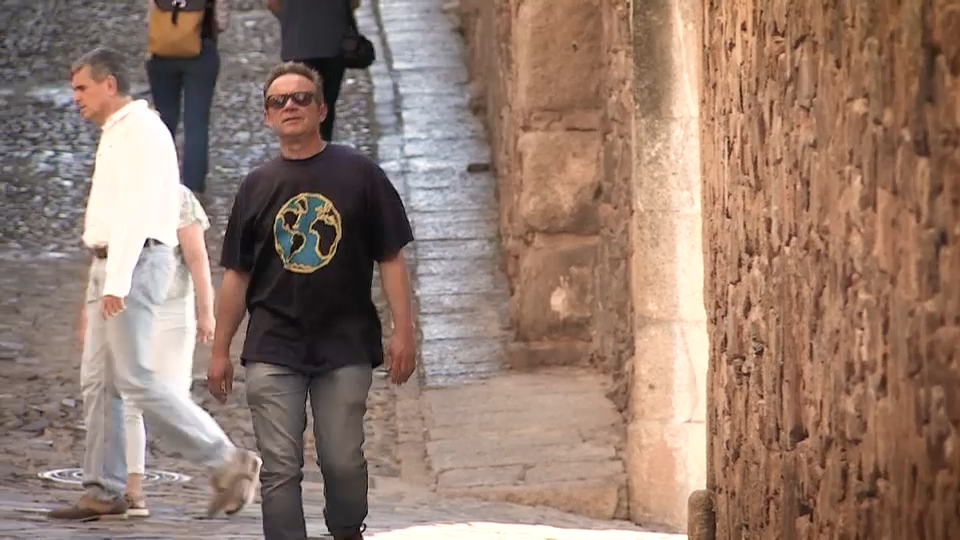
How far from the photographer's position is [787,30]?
193 inches

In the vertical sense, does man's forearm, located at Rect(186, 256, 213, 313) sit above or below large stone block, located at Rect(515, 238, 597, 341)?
above

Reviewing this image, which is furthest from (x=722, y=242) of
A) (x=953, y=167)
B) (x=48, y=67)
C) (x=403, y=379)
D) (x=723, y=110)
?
(x=48, y=67)

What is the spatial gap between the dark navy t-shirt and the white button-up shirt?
45.3 inches

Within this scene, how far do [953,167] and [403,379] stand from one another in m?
2.20

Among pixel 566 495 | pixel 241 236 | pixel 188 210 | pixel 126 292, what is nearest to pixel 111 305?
pixel 126 292

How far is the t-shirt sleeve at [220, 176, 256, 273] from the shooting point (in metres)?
5.68

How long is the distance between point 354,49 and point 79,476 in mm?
3830

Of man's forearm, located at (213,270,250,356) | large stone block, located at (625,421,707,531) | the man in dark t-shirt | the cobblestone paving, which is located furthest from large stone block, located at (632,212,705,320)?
man's forearm, located at (213,270,250,356)

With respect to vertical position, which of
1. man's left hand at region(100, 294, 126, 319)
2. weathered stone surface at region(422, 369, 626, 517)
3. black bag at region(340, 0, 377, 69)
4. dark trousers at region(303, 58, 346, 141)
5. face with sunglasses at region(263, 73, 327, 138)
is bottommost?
weathered stone surface at region(422, 369, 626, 517)

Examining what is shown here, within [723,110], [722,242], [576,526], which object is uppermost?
[723,110]

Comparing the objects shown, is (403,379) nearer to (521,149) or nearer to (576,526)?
(576,526)

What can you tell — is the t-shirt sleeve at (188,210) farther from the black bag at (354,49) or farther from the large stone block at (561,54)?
the black bag at (354,49)

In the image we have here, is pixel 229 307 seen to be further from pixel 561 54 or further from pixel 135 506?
pixel 561 54

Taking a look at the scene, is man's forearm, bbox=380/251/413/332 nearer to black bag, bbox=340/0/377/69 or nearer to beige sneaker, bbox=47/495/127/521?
beige sneaker, bbox=47/495/127/521
